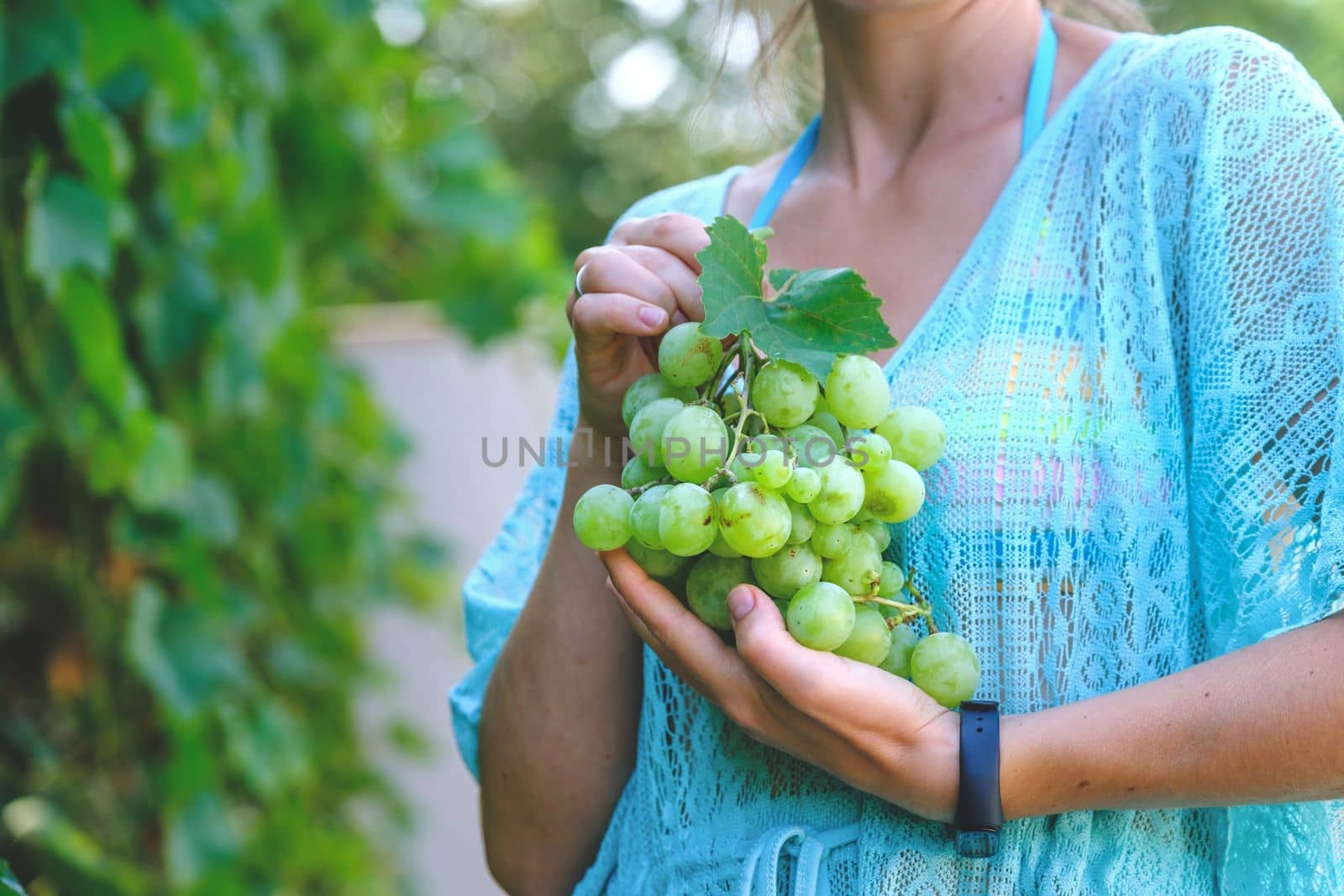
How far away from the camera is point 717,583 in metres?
0.77

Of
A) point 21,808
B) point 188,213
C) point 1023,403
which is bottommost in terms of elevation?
point 21,808

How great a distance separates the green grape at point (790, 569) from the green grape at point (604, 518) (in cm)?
10

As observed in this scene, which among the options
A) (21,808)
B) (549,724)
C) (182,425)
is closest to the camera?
(549,724)

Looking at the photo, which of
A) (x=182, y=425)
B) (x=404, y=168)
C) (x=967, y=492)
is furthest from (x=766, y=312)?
(x=404, y=168)

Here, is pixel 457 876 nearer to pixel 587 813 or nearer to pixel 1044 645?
pixel 587 813

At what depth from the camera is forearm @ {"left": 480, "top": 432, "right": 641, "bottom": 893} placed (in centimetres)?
105

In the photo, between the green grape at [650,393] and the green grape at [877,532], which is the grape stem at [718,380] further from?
the green grape at [877,532]

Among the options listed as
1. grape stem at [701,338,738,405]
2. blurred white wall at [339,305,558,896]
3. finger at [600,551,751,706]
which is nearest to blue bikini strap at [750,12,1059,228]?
grape stem at [701,338,738,405]

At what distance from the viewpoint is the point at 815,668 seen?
2.27ft

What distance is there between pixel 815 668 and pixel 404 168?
1834 mm

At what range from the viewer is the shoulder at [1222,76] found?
78cm

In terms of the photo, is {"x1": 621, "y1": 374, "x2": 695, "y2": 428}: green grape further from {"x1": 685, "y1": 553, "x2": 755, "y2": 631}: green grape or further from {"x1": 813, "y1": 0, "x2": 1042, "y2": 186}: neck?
{"x1": 813, "y1": 0, "x2": 1042, "y2": 186}: neck

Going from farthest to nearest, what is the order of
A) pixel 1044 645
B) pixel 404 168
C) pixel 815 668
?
pixel 404 168 → pixel 1044 645 → pixel 815 668

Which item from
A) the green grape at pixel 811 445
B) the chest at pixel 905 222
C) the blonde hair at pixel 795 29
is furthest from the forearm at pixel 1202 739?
the blonde hair at pixel 795 29
